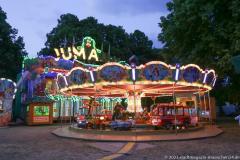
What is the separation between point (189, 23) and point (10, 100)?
63.2 ft

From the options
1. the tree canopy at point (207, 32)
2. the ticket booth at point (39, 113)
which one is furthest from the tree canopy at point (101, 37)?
the tree canopy at point (207, 32)

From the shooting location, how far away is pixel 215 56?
1850cm

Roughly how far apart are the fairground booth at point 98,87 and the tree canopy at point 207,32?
4.15 ft

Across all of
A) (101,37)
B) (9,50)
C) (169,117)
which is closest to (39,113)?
(9,50)

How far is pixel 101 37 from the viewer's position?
4966 centimetres

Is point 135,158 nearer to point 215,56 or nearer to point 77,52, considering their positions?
point 215,56

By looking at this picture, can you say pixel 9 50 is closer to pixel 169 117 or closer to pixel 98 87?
pixel 98 87

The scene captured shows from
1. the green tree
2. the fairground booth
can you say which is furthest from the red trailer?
the green tree

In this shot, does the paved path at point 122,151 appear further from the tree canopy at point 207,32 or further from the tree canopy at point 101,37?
the tree canopy at point 101,37

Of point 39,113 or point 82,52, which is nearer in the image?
point 39,113

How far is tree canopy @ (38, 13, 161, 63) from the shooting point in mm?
48438

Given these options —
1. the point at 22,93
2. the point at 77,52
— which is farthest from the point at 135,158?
the point at 77,52

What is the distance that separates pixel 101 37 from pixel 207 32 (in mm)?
32995

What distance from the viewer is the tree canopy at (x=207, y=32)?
16500mm
